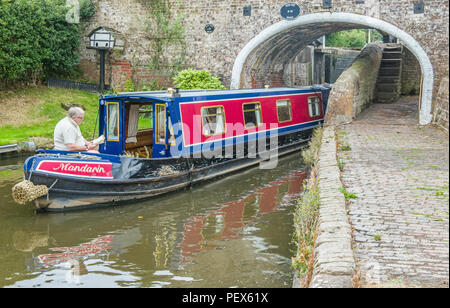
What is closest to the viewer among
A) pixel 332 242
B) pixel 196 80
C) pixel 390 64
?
pixel 332 242

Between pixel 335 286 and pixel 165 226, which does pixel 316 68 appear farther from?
pixel 335 286

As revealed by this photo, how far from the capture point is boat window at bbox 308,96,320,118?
1366cm

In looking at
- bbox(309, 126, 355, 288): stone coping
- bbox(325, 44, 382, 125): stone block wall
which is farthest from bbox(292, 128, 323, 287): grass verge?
bbox(325, 44, 382, 125): stone block wall

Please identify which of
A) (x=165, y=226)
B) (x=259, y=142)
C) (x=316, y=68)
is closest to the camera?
(x=165, y=226)

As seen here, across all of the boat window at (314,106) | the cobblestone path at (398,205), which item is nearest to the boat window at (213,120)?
the cobblestone path at (398,205)

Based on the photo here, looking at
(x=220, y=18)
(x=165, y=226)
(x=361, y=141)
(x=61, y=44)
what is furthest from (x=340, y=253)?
(x=61, y=44)

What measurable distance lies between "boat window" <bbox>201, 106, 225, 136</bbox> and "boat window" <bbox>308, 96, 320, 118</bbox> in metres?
4.36

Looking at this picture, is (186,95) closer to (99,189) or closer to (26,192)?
(99,189)

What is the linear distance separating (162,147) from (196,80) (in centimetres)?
693

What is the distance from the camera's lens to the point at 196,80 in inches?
599

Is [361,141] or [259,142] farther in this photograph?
[259,142]

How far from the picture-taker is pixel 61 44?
1591 centimetres

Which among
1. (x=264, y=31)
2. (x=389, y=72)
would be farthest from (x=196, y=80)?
(x=389, y=72)
